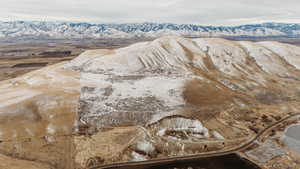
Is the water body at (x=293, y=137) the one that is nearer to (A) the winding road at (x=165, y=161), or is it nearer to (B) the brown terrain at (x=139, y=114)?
(B) the brown terrain at (x=139, y=114)

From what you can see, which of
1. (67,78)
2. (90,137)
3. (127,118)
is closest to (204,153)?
(127,118)

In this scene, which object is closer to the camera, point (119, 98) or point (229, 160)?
point (229, 160)

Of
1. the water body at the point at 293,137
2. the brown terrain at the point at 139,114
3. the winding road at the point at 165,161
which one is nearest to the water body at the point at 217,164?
the brown terrain at the point at 139,114

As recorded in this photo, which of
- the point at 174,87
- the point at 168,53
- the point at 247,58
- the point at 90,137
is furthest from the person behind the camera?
the point at 247,58

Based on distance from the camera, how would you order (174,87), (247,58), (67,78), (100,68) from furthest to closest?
(247,58) → (100,68) → (67,78) → (174,87)

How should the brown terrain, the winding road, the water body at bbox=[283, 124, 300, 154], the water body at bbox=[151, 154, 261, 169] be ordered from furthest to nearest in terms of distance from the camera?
1. the water body at bbox=[283, 124, 300, 154]
2. the brown terrain
3. the water body at bbox=[151, 154, 261, 169]
4. the winding road

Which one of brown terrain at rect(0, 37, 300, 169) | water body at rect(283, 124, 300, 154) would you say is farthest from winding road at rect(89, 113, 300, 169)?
water body at rect(283, 124, 300, 154)

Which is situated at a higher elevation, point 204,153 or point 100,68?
point 100,68

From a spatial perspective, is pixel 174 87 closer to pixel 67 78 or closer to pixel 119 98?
pixel 119 98

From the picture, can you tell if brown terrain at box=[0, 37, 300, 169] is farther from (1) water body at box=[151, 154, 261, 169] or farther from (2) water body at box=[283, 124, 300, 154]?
(2) water body at box=[283, 124, 300, 154]
